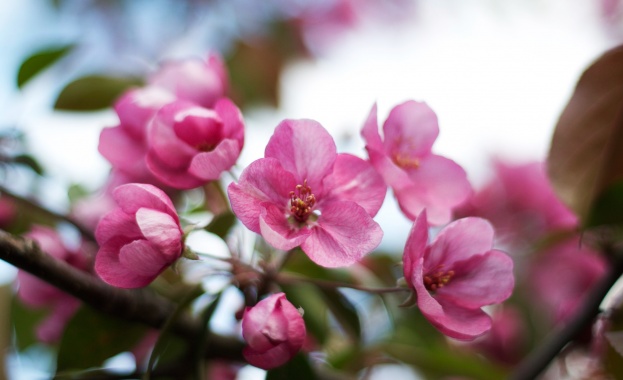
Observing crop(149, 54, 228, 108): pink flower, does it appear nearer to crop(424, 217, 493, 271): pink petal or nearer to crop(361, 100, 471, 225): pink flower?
crop(361, 100, 471, 225): pink flower

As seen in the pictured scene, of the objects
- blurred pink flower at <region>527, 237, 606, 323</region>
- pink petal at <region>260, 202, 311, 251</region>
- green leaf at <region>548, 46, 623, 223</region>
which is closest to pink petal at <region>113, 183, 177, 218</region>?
pink petal at <region>260, 202, 311, 251</region>

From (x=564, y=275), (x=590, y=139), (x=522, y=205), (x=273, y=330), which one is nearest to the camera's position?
(x=273, y=330)

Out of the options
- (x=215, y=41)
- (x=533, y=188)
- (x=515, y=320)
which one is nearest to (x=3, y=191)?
(x=515, y=320)

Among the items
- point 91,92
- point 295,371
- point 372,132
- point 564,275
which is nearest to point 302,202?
point 372,132

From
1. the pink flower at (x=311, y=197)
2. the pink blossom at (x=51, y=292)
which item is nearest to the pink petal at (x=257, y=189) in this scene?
the pink flower at (x=311, y=197)

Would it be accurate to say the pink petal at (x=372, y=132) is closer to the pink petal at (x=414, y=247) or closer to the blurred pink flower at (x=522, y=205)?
the pink petal at (x=414, y=247)

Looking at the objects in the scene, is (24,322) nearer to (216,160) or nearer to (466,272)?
(216,160)
